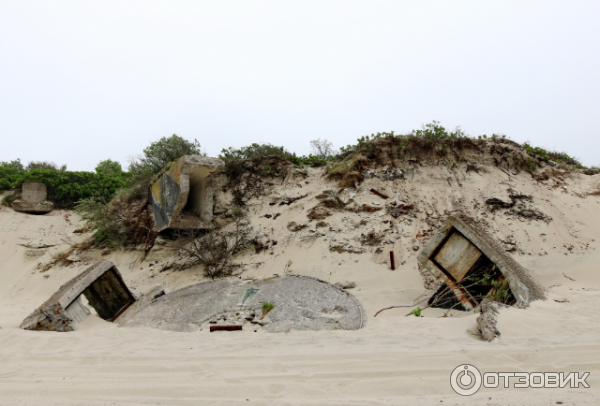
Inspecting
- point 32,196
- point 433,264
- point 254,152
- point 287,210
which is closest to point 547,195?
point 433,264

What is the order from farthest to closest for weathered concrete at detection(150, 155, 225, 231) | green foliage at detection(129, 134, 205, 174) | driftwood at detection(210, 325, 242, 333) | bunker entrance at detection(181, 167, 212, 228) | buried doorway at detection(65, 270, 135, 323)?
green foliage at detection(129, 134, 205, 174) < bunker entrance at detection(181, 167, 212, 228) < weathered concrete at detection(150, 155, 225, 231) < buried doorway at detection(65, 270, 135, 323) < driftwood at detection(210, 325, 242, 333)

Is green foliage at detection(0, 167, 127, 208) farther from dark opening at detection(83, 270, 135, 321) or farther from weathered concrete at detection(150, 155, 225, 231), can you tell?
dark opening at detection(83, 270, 135, 321)

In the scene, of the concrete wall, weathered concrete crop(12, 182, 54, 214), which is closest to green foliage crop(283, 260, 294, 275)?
weathered concrete crop(12, 182, 54, 214)

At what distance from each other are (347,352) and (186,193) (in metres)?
6.59

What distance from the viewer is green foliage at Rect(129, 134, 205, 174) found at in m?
11.8

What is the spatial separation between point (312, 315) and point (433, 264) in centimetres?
230

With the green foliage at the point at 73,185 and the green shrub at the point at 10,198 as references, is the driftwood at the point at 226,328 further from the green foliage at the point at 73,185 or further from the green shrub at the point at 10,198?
the green shrub at the point at 10,198

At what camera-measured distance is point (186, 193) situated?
8430mm

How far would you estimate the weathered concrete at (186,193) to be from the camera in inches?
334

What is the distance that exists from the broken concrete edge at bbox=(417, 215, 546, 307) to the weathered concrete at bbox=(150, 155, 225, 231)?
18.0 ft

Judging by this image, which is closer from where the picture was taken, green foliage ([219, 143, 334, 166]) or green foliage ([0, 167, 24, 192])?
green foliage ([219, 143, 334, 166])

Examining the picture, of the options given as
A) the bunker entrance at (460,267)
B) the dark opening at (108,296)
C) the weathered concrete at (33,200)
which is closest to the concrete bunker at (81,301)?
the dark opening at (108,296)

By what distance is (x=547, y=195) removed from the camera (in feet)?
30.1

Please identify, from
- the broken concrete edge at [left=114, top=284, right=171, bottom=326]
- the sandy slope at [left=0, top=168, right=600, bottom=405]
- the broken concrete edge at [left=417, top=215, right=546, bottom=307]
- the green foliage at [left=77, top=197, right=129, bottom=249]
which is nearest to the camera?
the sandy slope at [left=0, top=168, right=600, bottom=405]
